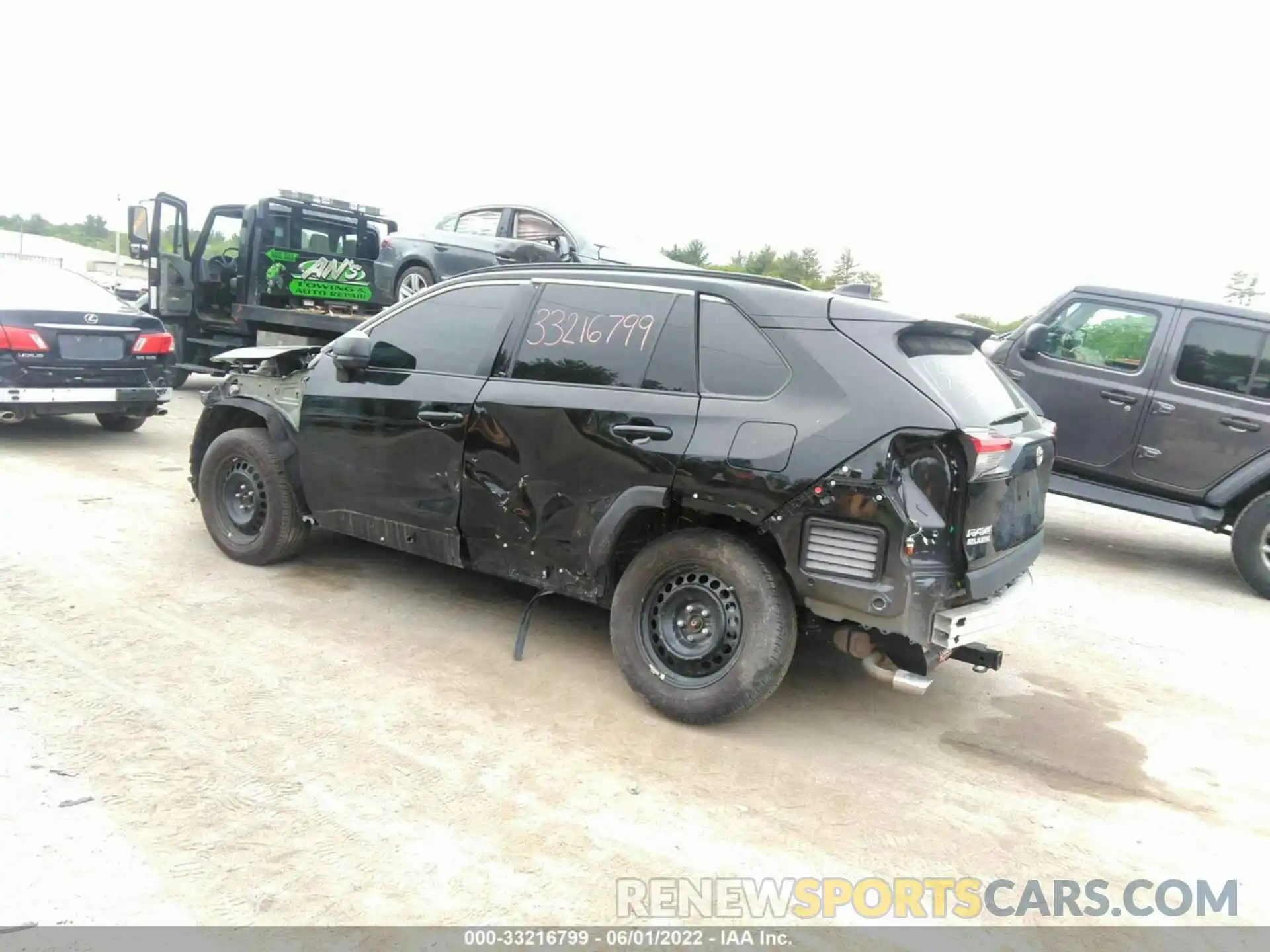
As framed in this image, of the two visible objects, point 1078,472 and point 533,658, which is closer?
point 533,658

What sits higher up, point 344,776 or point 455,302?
point 455,302

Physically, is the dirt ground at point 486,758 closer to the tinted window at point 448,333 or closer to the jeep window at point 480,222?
the tinted window at point 448,333

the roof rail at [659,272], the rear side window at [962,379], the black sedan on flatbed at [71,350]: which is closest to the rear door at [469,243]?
the black sedan on flatbed at [71,350]

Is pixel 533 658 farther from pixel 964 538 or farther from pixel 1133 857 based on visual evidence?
pixel 1133 857

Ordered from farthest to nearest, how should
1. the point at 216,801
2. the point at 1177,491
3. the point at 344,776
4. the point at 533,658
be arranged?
the point at 1177,491 < the point at 533,658 < the point at 344,776 < the point at 216,801

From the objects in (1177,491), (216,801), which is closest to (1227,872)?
(216,801)

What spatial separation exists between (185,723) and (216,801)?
1.99ft

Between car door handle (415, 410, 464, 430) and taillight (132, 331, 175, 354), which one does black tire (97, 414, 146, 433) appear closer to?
taillight (132, 331, 175, 354)

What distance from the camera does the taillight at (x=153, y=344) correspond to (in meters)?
8.16

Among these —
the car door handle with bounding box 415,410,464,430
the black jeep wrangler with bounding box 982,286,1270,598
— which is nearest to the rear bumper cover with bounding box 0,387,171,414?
the car door handle with bounding box 415,410,464,430

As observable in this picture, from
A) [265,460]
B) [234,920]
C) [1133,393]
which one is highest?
[1133,393]

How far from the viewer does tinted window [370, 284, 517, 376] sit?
4.46m

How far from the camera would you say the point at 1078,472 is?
729 cm

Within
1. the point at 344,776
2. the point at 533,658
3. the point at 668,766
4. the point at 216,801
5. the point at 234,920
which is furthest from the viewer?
the point at 533,658
